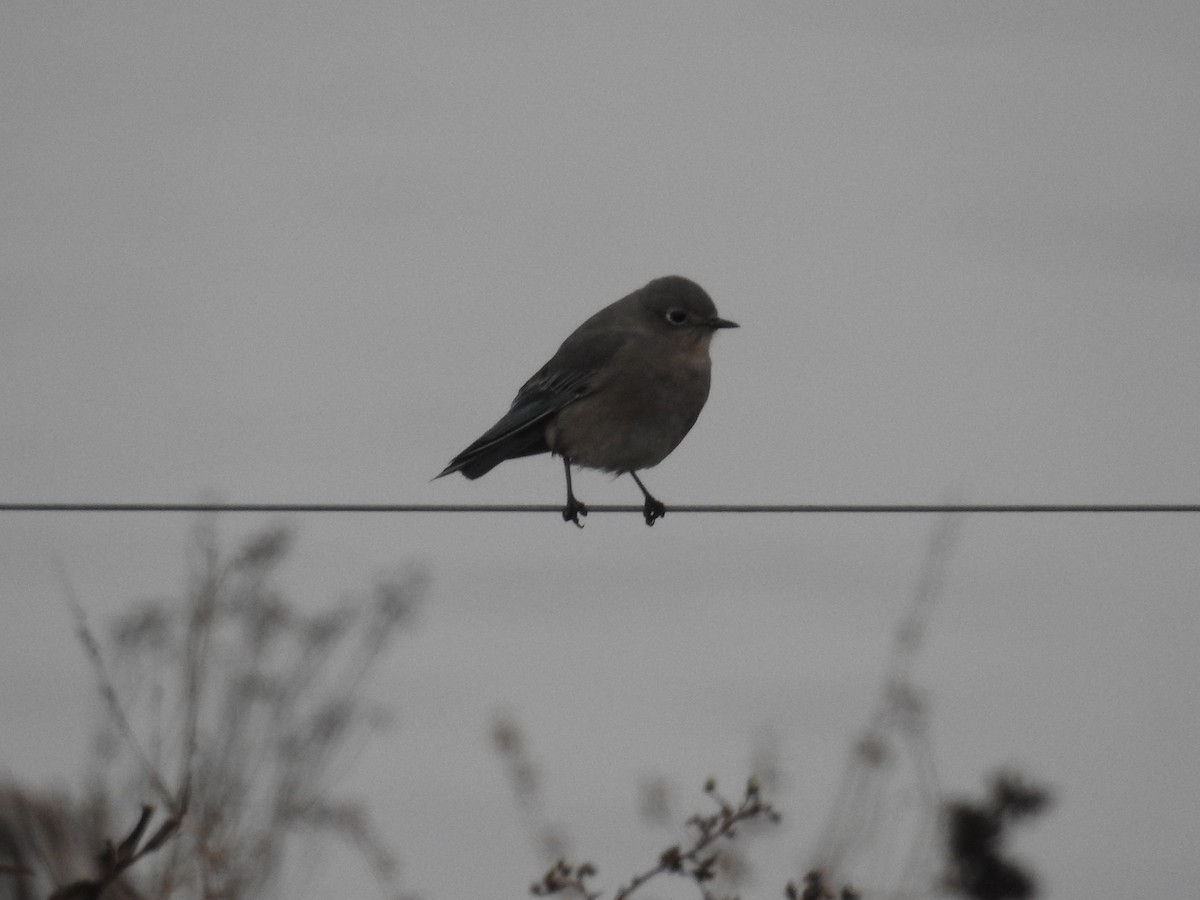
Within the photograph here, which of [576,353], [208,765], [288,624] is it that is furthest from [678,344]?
[208,765]

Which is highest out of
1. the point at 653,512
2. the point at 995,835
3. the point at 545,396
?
the point at 545,396

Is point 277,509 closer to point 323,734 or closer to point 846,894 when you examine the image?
point 846,894

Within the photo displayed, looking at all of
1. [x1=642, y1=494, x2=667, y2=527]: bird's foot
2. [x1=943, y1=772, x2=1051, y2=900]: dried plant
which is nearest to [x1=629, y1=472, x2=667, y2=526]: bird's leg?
[x1=642, y1=494, x2=667, y2=527]: bird's foot

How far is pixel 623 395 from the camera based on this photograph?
7.95 metres

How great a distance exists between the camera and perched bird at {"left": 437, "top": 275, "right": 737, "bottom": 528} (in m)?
7.93

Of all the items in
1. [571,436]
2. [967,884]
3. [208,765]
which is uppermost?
[571,436]

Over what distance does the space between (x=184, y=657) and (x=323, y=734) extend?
55.1 inches

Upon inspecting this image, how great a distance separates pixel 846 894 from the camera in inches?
142

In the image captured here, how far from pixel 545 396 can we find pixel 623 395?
418 millimetres

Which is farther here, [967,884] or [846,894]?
[967,884]

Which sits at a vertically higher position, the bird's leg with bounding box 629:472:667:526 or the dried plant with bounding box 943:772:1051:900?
the bird's leg with bounding box 629:472:667:526

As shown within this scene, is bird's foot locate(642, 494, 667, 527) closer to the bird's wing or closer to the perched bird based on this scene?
the perched bird

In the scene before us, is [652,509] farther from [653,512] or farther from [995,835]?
[995,835]

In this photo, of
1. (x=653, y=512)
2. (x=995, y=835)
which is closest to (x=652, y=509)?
(x=653, y=512)
